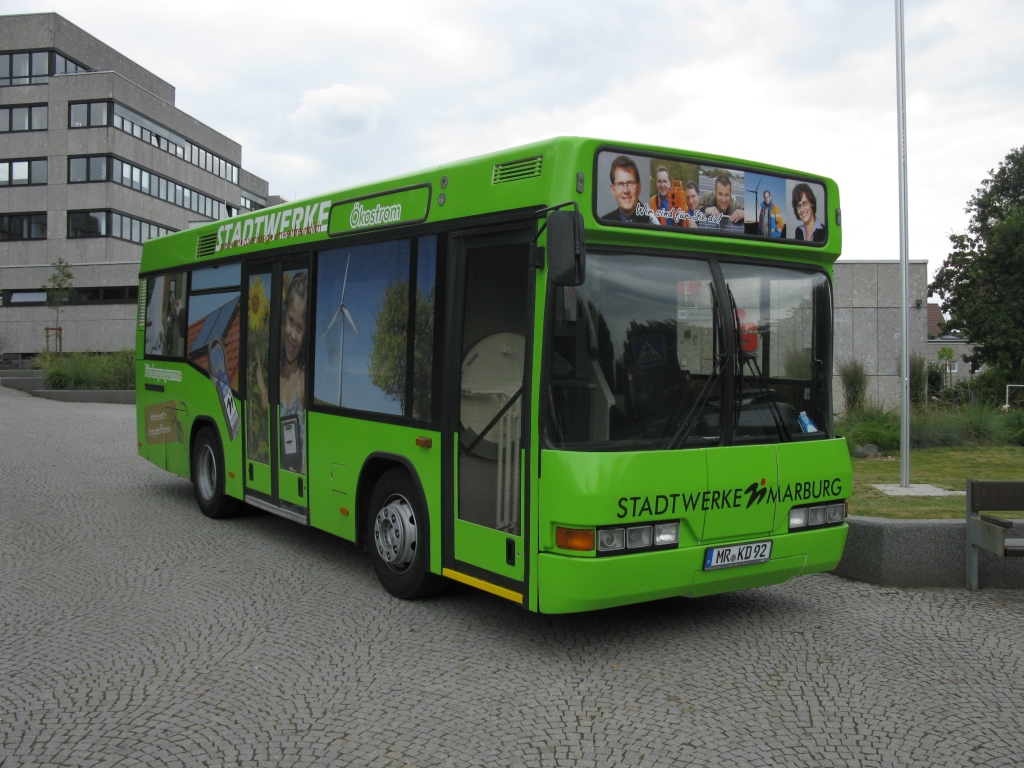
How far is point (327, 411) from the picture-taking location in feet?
24.6

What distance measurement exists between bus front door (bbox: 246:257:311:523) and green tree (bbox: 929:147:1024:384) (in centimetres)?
4648

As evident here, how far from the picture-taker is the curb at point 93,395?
92.3 ft

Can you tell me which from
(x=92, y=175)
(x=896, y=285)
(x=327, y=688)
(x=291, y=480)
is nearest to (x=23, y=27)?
(x=92, y=175)

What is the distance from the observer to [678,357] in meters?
5.49

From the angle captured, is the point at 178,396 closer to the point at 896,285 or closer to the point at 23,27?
the point at 896,285

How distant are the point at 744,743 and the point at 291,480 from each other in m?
4.93

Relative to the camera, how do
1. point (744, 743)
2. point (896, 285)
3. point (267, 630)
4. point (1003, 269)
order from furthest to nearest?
1. point (1003, 269)
2. point (896, 285)
3. point (267, 630)
4. point (744, 743)

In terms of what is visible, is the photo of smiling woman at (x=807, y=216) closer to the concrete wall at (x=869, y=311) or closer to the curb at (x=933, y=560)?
the curb at (x=933, y=560)

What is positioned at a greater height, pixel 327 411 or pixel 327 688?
pixel 327 411

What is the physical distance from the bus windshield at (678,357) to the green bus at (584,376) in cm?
1

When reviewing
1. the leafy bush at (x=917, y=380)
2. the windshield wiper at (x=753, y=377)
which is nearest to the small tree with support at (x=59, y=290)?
the leafy bush at (x=917, y=380)

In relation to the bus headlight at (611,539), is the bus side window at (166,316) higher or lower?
higher

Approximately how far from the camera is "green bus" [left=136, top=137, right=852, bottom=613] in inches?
205

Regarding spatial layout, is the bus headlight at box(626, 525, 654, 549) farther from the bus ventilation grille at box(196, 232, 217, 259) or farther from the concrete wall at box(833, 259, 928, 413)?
the concrete wall at box(833, 259, 928, 413)
